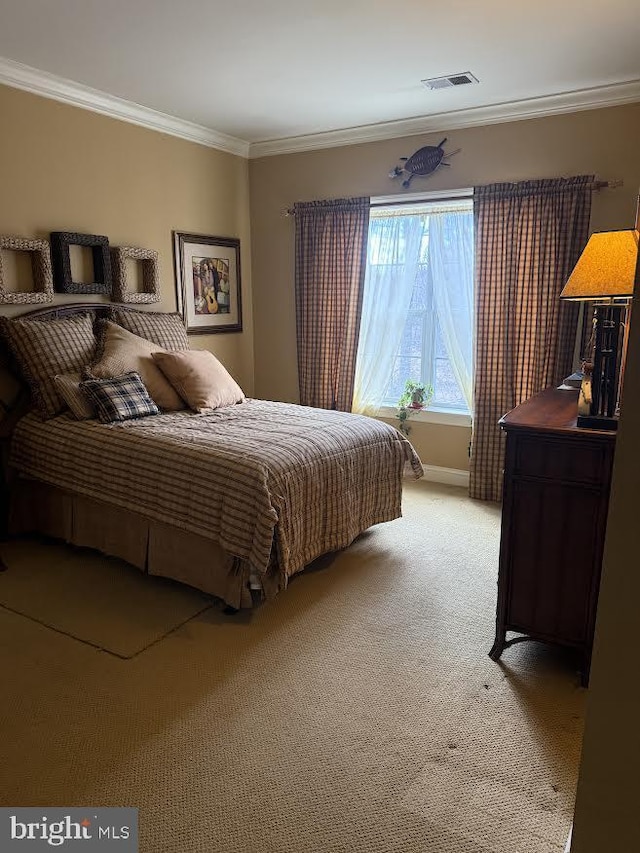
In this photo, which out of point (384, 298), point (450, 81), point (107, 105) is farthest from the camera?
point (384, 298)

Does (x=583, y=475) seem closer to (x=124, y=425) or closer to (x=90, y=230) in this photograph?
(x=124, y=425)

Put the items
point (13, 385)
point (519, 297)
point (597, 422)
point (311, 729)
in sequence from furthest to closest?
point (519, 297) < point (13, 385) < point (597, 422) < point (311, 729)

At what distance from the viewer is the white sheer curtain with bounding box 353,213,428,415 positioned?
455cm

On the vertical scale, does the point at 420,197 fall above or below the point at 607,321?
above

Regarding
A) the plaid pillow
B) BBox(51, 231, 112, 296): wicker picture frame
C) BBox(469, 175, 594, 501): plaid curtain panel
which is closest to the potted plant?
BBox(469, 175, 594, 501): plaid curtain panel

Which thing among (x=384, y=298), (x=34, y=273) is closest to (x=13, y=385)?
(x=34, y=273)

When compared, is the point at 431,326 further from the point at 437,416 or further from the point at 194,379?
the point at 194,379

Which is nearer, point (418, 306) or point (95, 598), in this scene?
point (95, 598)

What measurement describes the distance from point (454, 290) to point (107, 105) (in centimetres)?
260

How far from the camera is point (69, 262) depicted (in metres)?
3.75

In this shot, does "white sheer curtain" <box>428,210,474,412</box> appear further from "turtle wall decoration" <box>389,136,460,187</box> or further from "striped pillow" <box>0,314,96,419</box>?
"striped pillow" <box>0,314,96,419</box>

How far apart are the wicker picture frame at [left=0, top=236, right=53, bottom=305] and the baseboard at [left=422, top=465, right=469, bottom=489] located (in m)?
2.90

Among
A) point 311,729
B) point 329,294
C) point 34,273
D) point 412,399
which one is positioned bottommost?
point 311,729

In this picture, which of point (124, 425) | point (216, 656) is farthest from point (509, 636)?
point (124, 425)
